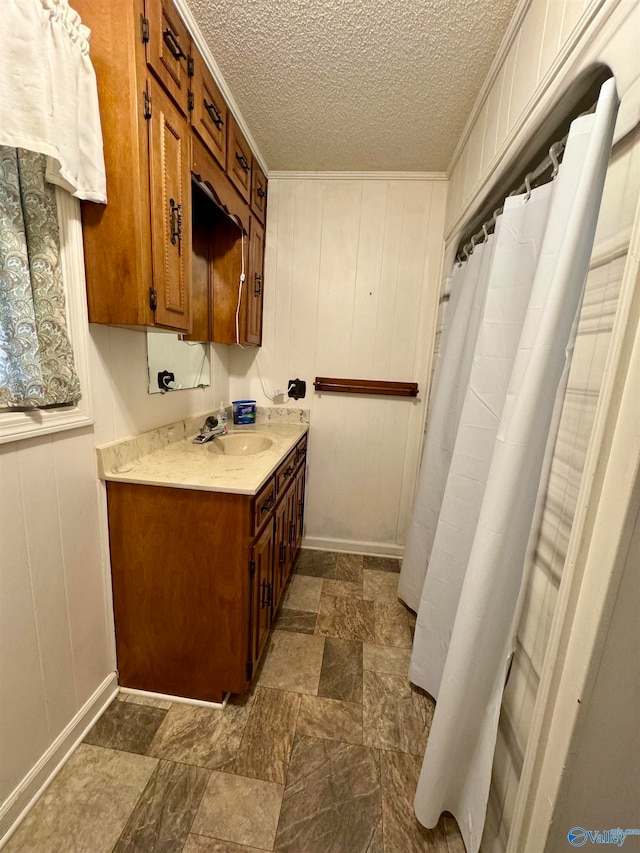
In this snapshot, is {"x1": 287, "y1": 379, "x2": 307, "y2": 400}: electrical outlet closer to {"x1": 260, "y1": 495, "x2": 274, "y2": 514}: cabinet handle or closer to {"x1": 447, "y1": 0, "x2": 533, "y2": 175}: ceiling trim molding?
{"x1": 260, "y1": 495, "x2": 274, "y2": 514}: cabinet handle

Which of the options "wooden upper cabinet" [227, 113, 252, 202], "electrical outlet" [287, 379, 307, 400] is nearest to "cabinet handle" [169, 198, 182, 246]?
"wooden upper cabinet" [227, 113, 252, 202]

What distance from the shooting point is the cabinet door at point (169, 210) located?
3.27 feet

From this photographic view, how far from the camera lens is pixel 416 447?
227 cm

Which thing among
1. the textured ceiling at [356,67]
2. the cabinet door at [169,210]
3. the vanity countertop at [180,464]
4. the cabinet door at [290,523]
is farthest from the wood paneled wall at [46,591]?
the textured ceiling at [356,67]

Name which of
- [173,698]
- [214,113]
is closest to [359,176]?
[214,113]

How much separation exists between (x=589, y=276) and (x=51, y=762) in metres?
1.94

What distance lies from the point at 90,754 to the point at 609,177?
2.09 m

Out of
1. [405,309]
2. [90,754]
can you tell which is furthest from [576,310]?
[90,754]

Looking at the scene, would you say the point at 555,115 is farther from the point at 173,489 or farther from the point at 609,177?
the point at 173,489

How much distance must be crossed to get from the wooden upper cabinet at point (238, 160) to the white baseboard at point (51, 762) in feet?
7.22

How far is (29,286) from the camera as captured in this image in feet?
2.74

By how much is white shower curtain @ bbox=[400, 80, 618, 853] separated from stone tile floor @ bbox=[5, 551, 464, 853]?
18cm

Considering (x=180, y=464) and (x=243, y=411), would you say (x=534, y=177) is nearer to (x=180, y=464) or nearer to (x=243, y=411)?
(x=180, y=464)

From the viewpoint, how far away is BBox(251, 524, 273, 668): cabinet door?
1263mm
